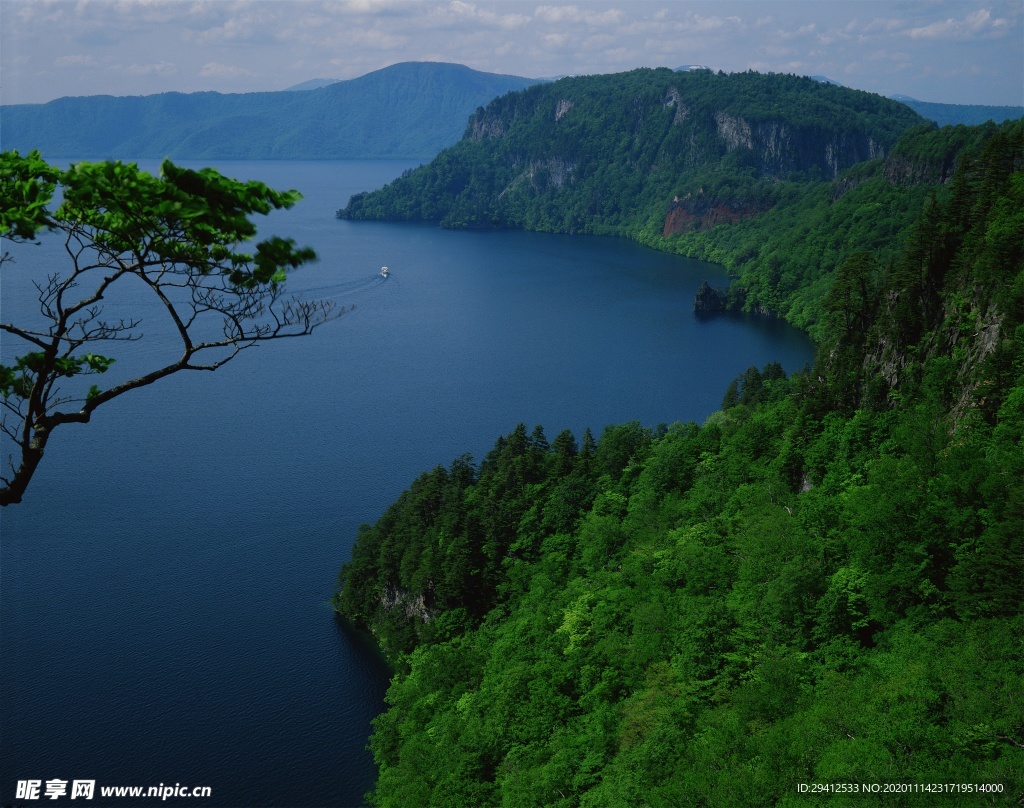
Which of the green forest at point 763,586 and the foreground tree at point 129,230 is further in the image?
the green forest at point 763,586

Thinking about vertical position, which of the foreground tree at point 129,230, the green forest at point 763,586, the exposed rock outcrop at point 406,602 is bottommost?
the exposed rock outcrop at point 406,602

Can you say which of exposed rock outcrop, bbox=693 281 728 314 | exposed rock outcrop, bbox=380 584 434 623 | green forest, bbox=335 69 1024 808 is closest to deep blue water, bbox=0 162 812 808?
exposed rock outcrop, bbox=380 584 434 623

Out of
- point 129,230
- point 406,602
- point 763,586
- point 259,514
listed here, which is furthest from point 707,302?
point 129,230

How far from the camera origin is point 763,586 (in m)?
40.8

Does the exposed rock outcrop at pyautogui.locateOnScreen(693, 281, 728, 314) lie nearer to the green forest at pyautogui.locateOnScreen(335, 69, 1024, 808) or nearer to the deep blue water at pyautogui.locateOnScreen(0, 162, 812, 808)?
the deep blue water at pyautogui.locateOnScreen(0, 162, 812, 808)

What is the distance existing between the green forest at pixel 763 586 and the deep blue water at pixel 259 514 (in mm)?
5473

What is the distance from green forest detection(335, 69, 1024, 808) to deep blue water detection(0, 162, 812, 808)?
5473 millimetres

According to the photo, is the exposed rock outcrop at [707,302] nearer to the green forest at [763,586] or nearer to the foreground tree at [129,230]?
the green forest at [763,586]

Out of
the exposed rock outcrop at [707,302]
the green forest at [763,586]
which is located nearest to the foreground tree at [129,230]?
the green forest at [763,586]

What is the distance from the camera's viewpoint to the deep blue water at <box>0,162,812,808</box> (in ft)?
165

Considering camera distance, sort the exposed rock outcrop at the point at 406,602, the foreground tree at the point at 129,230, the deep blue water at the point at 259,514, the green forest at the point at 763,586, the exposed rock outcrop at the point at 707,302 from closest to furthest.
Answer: the foreground tree at the point at 129,230
the green forest at the point at 763,586
the deep blue water at the point at 259,514
the exposed rock outcrop at the point at 406,602
the exposed rock outcrop at the point at 707,302

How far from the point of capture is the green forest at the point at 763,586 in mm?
28609

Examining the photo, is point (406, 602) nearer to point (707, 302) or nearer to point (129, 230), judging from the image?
point (129, 230)

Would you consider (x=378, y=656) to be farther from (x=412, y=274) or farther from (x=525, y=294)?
(x=412, y=274)
